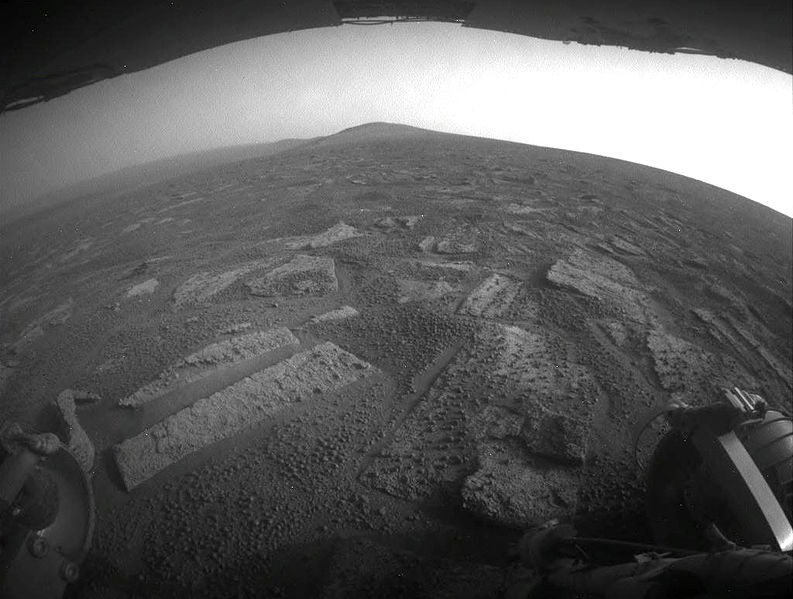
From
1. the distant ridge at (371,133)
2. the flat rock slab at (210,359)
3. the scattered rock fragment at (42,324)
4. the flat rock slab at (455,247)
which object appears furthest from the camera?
the distant ridge at (371,133)

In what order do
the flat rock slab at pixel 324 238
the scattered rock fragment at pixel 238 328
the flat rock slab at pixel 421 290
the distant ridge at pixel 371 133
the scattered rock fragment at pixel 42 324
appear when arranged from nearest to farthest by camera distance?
the scattered rock fragment at pixel 238 328 < the scattered rock fragment at pixel 42 324 < the flat rock slab at pixel 421 290 < the flat rock slab at pixel 324 238 < the distant ridge at pixel 371 133

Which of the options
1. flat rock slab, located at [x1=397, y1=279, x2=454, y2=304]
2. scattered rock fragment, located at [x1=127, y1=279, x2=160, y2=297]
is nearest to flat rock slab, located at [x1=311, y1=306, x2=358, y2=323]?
flat rock slab, located at [x1=397, y1=279, x2=454, y2=304]

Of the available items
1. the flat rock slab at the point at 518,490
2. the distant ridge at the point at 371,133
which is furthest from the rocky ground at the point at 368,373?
the distant ridge at the point at 371,133

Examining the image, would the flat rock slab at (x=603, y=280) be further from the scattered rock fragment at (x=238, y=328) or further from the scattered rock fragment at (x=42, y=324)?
the scattered rock fragment at (x=42, y=324)

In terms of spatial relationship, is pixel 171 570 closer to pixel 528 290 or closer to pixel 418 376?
pixel 418 376

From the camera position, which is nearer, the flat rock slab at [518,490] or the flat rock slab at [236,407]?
the flat rock slab at [518,490]

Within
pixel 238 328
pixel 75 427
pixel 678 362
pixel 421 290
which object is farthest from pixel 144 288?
pixel 678 362

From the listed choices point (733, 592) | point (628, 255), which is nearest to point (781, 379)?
point (628, 255)

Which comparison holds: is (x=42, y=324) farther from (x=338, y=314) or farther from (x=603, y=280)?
(x=603, y=280)
